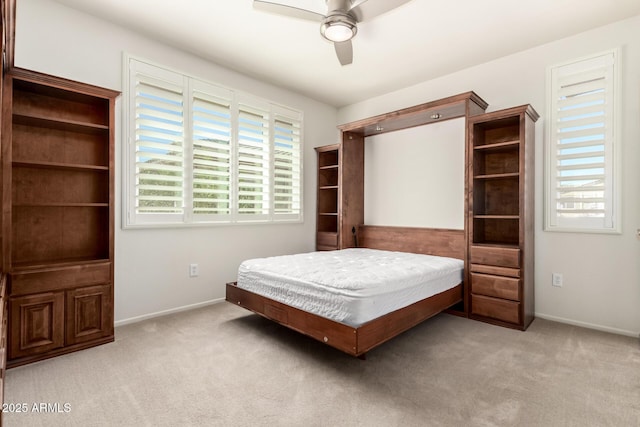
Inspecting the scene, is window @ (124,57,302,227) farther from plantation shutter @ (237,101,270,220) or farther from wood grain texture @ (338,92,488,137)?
wood grain texture @ (338,92,488,137)

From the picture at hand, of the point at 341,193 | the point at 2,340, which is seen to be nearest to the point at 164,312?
the point at 2,340

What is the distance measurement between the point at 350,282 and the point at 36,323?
2.25m

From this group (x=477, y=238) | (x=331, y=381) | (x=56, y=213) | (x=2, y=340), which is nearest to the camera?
(x=2, y=340)

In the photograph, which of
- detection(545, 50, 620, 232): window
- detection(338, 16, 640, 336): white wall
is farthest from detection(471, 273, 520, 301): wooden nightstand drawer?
detection(545, 50, 620, 232): window

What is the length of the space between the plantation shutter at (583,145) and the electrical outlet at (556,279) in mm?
480

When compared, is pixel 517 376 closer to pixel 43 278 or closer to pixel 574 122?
pixel 574 122

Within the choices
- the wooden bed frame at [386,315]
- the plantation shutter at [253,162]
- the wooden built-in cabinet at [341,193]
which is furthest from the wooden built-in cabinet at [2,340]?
the wooden built-in cabinet at [341,193]

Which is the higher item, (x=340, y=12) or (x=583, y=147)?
(x=340, y=12)

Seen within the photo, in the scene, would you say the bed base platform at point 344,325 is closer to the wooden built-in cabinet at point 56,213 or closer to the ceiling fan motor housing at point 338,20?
the wooden built-in cabinet at point 56,213

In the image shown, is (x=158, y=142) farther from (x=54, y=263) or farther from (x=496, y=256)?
(x=496, y=256)

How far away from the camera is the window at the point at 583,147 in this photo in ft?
9.72

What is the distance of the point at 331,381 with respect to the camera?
2.08 meters

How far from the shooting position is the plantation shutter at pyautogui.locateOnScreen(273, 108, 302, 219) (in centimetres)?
443

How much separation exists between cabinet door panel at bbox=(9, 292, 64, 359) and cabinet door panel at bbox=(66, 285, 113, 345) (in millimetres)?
60
